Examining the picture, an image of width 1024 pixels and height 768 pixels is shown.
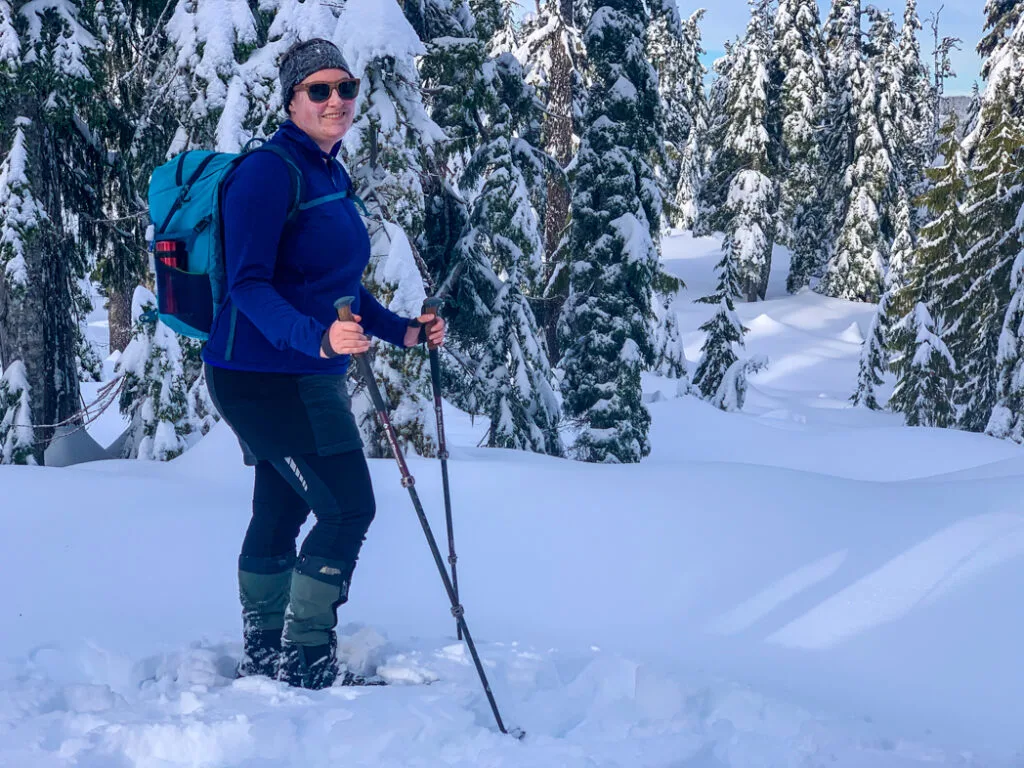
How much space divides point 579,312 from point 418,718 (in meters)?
12.2

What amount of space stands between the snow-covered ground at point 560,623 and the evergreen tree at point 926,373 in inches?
647

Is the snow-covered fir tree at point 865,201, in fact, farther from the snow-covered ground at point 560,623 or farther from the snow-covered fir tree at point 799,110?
the snow-covered ground at point 560,623

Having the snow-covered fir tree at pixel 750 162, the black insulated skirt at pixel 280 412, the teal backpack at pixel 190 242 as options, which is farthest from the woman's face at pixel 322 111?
the snow-covered fir tree at pixel 750 162

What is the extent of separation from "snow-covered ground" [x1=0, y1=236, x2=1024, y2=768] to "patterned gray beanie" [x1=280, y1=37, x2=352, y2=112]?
7.24 feet

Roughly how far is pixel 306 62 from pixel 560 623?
107 inches

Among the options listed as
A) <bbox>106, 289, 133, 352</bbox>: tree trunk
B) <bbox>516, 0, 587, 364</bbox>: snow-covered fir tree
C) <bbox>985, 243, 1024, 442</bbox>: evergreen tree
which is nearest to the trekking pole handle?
<bbox>516, 0, 587, 364</bbox>: snow-covered fir tree

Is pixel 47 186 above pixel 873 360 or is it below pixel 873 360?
above

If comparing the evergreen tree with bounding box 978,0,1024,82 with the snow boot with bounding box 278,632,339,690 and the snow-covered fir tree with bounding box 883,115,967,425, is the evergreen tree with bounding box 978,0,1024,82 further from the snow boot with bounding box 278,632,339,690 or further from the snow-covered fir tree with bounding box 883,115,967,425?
the snow boot with bounding box 278,632,339,690

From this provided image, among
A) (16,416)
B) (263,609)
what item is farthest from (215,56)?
(263,609)

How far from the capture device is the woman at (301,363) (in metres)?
3.05

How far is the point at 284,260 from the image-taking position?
3.19 m

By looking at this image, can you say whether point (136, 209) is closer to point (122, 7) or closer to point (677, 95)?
Result: point (122, 7)

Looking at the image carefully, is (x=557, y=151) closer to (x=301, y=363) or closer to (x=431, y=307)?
(x=431, y=307)

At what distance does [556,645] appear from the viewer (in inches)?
160
